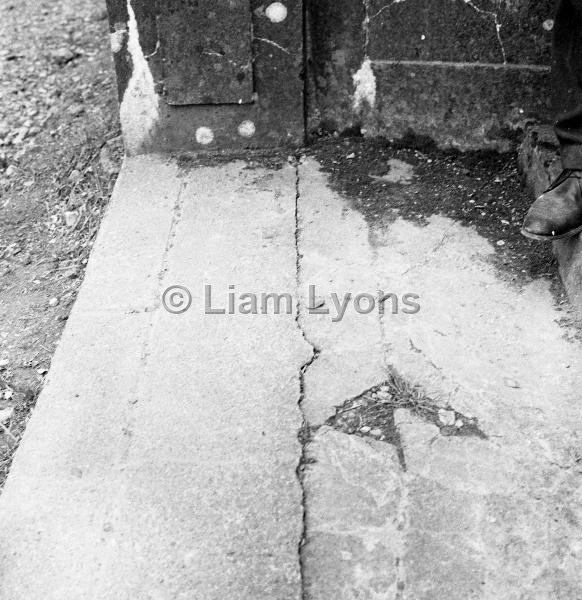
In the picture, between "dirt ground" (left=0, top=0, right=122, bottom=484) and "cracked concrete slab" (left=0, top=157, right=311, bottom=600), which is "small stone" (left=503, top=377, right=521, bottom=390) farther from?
"dirt ground" (left=0, top=0, right=122, bottom=484)

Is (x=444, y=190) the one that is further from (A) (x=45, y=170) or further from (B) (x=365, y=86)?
(A) (x=45, y=170)

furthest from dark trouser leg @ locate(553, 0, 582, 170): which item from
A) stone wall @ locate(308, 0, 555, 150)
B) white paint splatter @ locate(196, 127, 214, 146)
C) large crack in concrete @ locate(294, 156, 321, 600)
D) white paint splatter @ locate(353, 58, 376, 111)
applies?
white paint splatter @ locate(196, 127, 214, 146)

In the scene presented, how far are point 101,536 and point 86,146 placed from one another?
2.08 m

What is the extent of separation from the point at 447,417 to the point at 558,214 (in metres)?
0.74

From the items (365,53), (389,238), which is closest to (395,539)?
(389,238)

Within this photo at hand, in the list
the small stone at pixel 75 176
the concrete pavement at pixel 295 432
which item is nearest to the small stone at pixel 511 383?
the concrete pavement at pixel 295 432

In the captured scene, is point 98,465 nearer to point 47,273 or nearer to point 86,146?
point 47,273

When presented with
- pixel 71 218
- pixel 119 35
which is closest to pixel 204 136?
pixel 119 35

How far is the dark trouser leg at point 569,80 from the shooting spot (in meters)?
2.18

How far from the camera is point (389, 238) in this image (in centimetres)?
239

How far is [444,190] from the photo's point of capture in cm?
261

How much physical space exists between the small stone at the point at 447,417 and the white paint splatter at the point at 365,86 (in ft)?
A: 4.62

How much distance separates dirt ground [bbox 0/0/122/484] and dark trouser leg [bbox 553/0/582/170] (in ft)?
5.45

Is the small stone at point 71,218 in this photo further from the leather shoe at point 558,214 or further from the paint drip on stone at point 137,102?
the leather shoe at point 558,214
